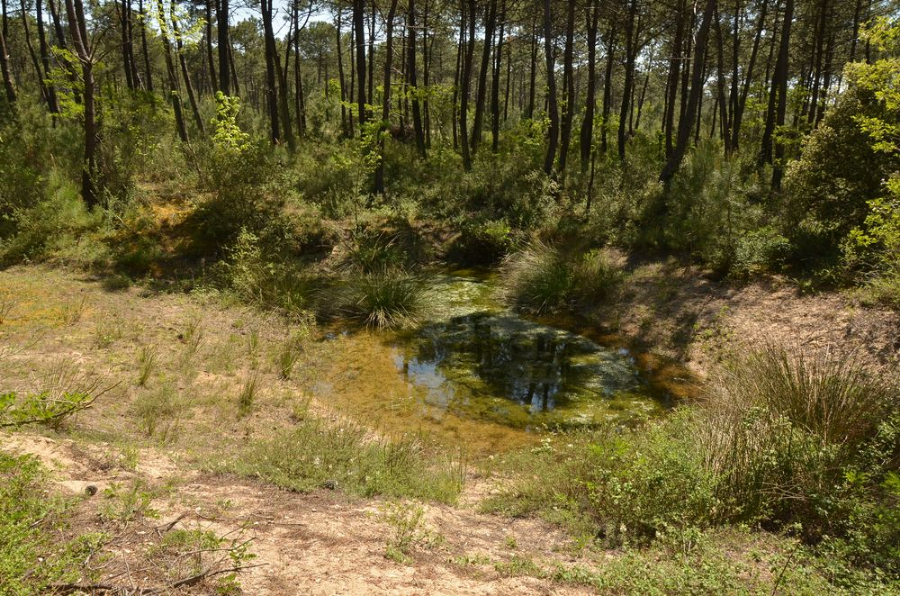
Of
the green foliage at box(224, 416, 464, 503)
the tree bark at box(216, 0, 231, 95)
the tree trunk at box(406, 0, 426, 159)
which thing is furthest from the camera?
the tree trunk at box(406, 0, 426, 159)

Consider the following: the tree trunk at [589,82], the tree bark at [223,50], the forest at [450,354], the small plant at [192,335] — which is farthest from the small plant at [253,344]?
the tree trunk at [589,82]

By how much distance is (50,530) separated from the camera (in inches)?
124

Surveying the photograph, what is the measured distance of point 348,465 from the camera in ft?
17.3

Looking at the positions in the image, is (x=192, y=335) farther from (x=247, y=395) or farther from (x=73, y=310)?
(x=247, y=395)

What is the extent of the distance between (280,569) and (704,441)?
3.87 meters

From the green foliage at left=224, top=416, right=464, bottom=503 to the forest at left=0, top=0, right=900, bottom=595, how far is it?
0.04 m

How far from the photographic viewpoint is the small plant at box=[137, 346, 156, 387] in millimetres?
6695

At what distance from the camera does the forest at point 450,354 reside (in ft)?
11.7

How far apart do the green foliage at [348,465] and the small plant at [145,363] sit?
2123 mm

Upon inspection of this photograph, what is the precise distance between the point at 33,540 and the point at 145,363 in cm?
456

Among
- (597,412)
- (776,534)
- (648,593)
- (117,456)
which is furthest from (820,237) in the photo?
(117,456)

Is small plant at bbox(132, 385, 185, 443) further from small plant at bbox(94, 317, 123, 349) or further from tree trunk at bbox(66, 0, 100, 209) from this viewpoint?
tree trunk at bbox(66, 0, 100, 209)

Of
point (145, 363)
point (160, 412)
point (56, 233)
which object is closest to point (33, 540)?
point (160, 412)

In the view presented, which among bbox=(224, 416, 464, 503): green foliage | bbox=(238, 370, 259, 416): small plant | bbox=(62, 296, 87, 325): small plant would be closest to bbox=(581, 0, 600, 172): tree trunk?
bbox=(238, 370, 259, 416): small plant
